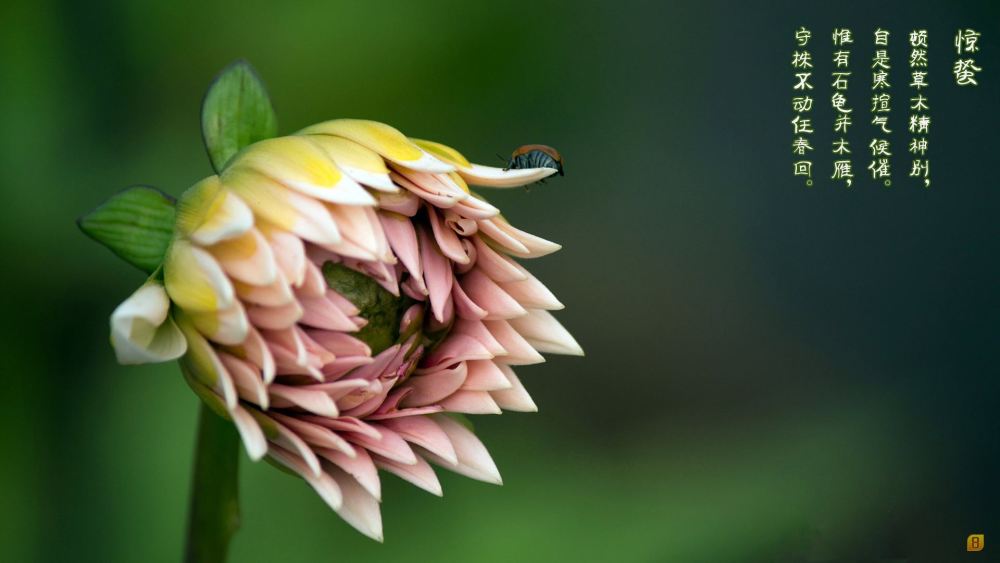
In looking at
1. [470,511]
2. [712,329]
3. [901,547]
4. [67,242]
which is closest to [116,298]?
[67,242]

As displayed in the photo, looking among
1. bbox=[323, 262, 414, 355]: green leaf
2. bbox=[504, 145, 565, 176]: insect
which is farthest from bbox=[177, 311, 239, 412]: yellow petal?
bbox=[504, 145, 565, 176]: insect

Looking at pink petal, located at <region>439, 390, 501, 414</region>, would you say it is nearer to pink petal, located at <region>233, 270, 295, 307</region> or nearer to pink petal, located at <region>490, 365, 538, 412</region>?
pink petal, located at <region>490, 365, 538, 412</region>

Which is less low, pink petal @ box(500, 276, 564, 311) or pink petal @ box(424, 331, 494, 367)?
pink petal @ box(500, 276, 564, 311)

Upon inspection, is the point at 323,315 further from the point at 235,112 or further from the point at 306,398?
the point at 235,112

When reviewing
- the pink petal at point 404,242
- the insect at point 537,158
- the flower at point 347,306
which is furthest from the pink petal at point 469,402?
the insect at point 537,158

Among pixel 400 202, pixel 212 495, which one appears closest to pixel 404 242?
pixel 400 202
